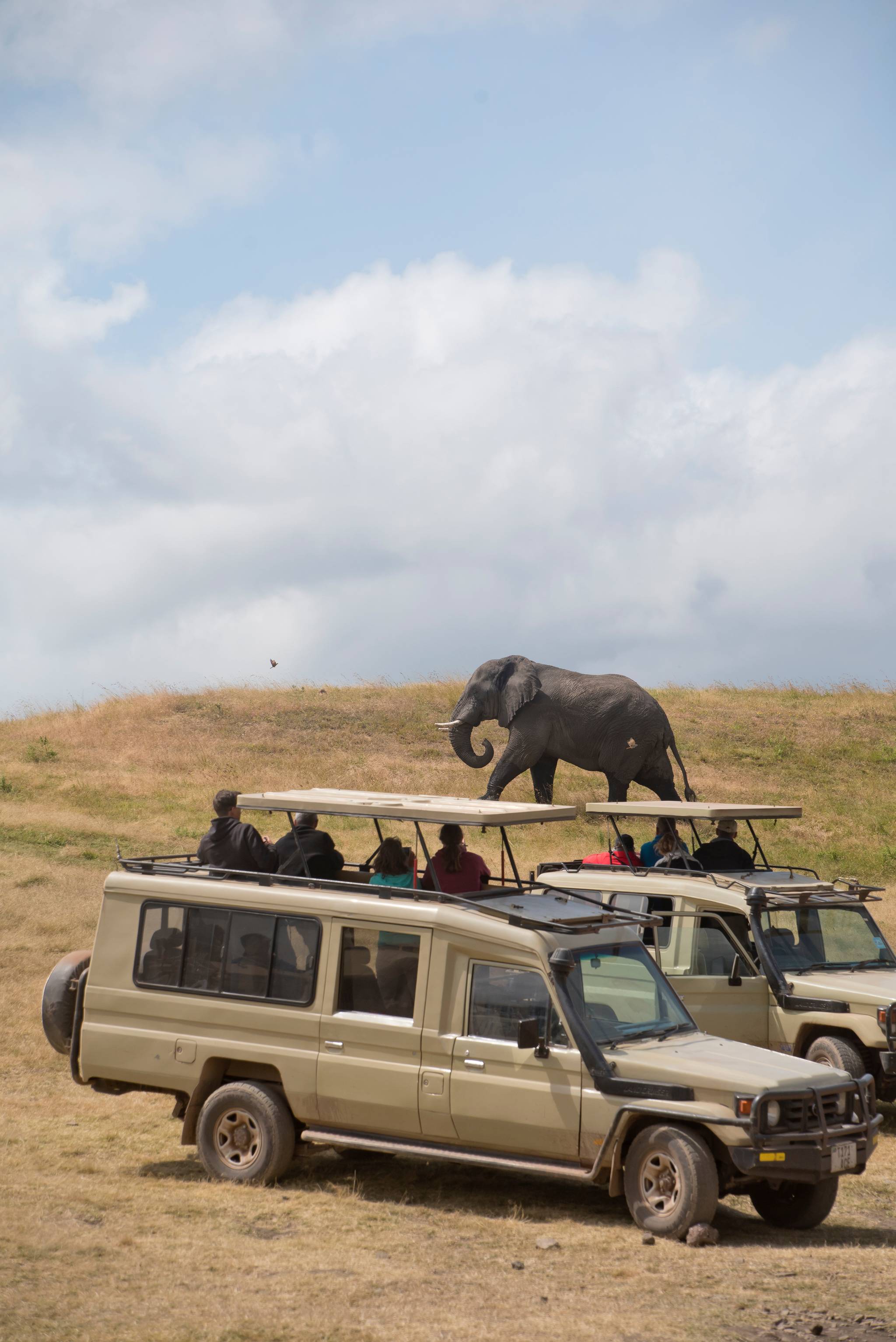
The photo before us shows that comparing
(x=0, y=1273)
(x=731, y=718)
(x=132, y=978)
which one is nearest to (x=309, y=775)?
(x=731, y=718)

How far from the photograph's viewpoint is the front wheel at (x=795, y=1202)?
8.40 meters

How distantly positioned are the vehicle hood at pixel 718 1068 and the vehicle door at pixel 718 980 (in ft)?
7.06

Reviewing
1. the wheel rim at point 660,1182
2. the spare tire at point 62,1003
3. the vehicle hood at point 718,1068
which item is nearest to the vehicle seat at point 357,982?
the vehicle hood at point 718,1068

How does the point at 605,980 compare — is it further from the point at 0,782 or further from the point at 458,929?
the point at 0,782

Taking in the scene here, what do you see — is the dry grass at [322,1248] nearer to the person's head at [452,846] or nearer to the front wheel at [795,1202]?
the front wheel at [795,1202]

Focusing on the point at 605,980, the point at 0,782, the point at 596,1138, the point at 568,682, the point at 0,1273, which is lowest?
the point at 0,1273

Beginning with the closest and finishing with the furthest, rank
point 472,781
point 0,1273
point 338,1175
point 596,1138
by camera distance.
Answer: point 0,1273, point 596,1138, point 338,1175, point 472,781

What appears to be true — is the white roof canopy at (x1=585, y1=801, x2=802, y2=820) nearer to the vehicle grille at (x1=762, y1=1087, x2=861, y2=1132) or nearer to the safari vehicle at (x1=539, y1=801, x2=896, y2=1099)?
the safari vehicle at (x1=539, y1=801, x2=896, y2=1099)

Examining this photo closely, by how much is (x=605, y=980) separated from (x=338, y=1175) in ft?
8.13

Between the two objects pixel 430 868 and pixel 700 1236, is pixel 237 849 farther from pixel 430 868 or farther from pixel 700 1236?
pixel 700 1236

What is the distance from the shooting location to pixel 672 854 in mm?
13578

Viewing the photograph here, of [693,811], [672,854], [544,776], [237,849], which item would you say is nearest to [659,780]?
[544,776]

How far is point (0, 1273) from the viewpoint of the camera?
7051 millimetres

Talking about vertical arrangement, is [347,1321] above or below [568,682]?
below
